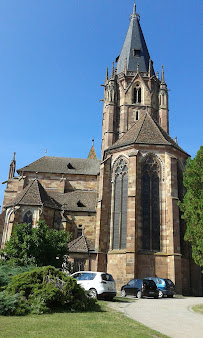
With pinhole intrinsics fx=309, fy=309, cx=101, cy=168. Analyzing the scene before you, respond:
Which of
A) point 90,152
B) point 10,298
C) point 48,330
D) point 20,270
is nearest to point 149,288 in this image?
point 20,270

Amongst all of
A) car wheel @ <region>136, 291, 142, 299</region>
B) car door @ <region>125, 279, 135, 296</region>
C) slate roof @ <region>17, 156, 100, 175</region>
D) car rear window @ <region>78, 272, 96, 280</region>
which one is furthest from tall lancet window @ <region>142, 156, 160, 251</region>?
slate roof @ <region>17, 156, 100, 175</region>

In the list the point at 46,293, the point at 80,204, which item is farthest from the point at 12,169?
the point at 46,293

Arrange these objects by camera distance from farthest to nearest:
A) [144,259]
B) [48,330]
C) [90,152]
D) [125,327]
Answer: [90,152], [144,259], [125,327], [48,330]

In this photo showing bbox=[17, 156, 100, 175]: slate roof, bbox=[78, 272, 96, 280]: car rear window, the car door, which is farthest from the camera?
bbox=[17, 156, 100, 175]: slate roof

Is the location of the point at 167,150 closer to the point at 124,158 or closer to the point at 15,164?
the point at 124,158

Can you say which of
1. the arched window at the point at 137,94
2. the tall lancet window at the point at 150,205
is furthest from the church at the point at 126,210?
the arched window at the point at 137,94

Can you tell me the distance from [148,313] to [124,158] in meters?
17.9

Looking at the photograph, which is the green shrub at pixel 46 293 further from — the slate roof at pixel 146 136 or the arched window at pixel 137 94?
the arched window at pixel 137 94

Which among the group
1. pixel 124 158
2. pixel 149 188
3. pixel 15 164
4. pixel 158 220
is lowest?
pixel 158 220

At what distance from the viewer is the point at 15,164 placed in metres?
42.9

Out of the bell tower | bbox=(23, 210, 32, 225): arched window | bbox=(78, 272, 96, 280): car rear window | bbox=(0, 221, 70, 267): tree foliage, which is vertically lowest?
bbox=(78, 272, 96, 280): car rear window

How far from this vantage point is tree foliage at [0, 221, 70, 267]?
20984 millimetres

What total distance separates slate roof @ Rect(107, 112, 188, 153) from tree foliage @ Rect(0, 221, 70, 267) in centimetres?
1163

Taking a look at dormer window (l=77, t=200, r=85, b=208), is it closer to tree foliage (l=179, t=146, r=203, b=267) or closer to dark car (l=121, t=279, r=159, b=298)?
dark car (l=121, t=279, r=159, b=298)
